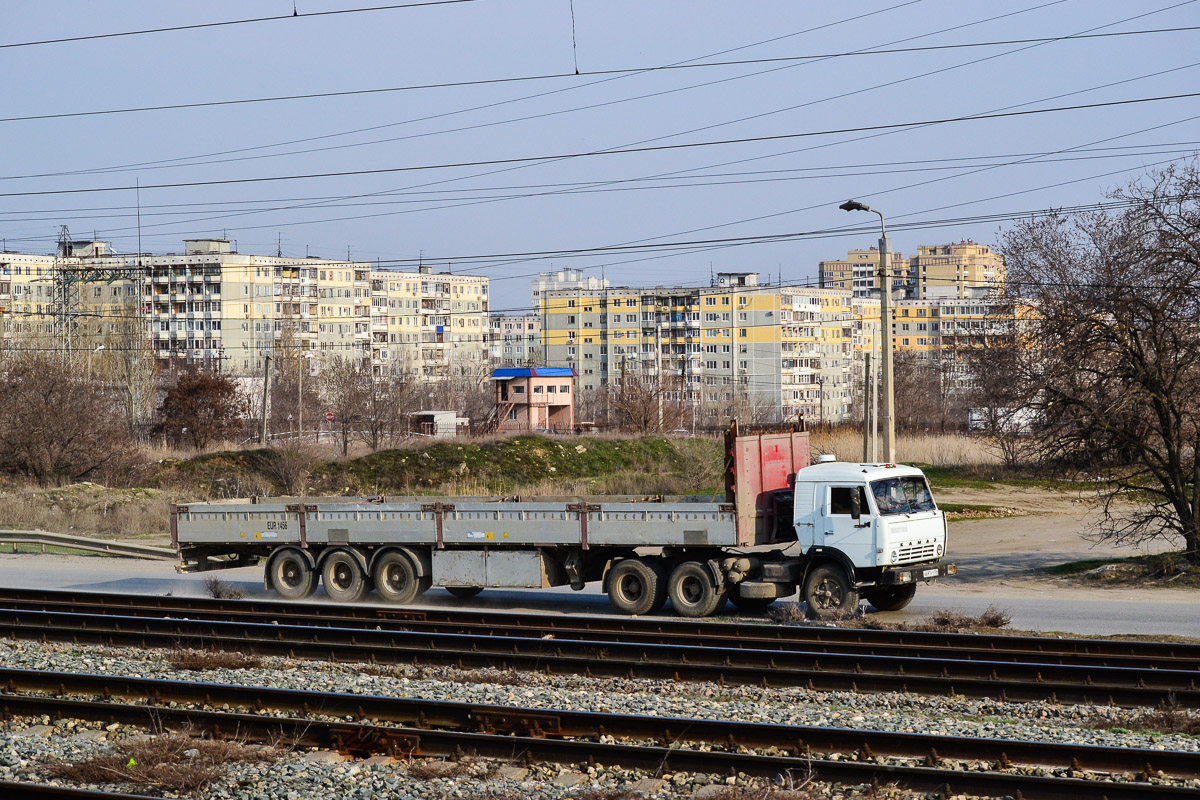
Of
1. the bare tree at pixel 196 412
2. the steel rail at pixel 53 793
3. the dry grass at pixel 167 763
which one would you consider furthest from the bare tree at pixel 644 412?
the steel rail at pixel 53 793

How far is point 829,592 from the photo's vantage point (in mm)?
17188

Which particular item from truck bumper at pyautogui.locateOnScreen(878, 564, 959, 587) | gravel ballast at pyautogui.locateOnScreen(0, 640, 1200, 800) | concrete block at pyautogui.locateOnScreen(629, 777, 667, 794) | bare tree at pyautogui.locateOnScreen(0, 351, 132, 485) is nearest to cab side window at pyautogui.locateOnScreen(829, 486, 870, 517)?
truck bumper at pyautogui.locateOnScreen(878, 564, 959, 587)

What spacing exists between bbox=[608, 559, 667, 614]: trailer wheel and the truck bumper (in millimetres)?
3505

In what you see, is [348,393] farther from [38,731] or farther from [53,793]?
[53,793]

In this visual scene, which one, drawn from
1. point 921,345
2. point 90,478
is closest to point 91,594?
point 90,478

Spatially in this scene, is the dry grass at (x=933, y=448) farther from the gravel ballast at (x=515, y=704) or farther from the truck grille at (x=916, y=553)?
the gravel ballast at (x=515, y=704)

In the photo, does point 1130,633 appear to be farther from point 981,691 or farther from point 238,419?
point 238,419

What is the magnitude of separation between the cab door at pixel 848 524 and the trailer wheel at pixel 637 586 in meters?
2.67

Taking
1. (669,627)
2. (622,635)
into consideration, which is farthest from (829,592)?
(622,635)

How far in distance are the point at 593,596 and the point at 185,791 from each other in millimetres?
12589

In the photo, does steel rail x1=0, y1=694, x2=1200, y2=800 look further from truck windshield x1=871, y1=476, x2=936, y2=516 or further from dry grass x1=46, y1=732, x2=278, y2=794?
truck windshield x1=871, y1=476, x2=936, y2=516

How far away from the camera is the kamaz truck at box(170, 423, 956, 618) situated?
1717 cm

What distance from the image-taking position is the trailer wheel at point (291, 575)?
68.2ft

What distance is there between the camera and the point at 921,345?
18788 cm
